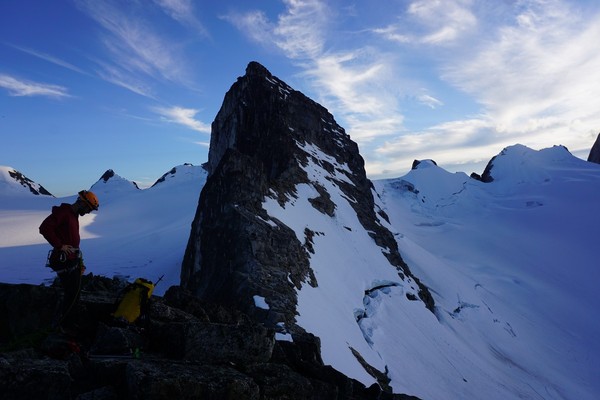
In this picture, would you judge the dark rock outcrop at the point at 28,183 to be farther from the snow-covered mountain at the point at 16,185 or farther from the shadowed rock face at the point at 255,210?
the shadowed rock face at the point at 255,210

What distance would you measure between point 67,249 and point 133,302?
1542 millimetres

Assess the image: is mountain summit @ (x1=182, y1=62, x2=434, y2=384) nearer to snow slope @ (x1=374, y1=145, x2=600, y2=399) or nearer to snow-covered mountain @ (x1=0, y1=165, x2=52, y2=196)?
snow slope @ (x1=374, y1=145, x2=600, y2=399)

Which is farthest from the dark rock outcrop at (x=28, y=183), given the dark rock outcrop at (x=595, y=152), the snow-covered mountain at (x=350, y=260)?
the dark rock outcrop at (x=595, y=152)

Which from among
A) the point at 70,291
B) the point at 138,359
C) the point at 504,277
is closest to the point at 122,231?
the point at 504,277

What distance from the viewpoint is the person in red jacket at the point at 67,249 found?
286 inches

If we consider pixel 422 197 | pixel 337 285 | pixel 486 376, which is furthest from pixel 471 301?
pixel 422 197

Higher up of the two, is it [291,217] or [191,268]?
[291,217]

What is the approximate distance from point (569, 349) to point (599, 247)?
38.0 m

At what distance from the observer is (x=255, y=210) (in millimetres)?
24047

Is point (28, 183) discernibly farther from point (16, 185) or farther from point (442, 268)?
point (442, 268)

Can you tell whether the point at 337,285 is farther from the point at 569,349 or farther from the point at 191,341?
the point at 569,349

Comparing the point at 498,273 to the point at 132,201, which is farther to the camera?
the point at 132,201

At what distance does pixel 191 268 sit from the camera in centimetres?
2544

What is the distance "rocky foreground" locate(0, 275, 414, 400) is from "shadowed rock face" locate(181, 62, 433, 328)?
26.0ft
